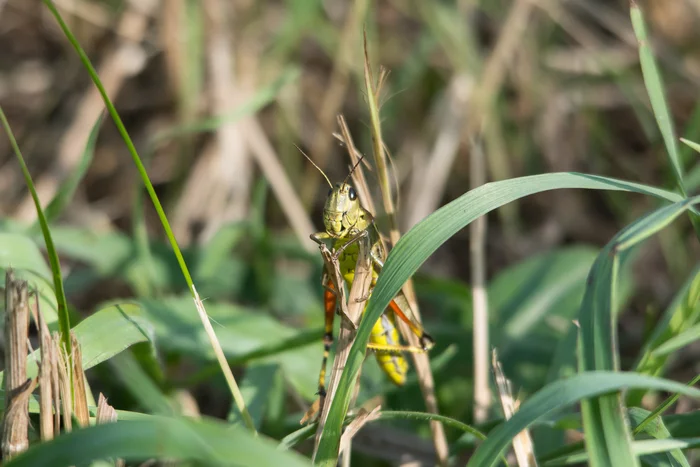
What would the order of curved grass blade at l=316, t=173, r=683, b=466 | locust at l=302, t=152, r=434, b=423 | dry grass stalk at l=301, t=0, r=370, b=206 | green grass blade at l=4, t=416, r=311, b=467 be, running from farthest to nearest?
dry grass stalk at l=301, t=0, r=370, b=206 → locust at l=302, t=152, r=434, b=423 → curved grass blade at l=316, t=173, r=683, b=466 → green grass blade at l=4, t=416, r=311, b=467

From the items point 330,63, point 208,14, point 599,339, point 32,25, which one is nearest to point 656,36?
point 330,63

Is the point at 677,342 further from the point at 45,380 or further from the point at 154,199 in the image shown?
the point at 45,380

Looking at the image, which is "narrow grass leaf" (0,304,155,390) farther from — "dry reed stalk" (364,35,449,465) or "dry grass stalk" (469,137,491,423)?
"dry grass stalk" (469,137,491,423)

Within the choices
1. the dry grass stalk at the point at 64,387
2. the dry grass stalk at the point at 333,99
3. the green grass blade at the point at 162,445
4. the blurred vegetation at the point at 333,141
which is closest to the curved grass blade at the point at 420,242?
the green grass blade at the point at 162,445

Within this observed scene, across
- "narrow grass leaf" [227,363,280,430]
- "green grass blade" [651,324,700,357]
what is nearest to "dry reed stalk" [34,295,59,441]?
"narrow grass leaf" [227,363,280,430]

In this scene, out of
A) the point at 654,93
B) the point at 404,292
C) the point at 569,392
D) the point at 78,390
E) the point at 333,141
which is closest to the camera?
the point at 569,392

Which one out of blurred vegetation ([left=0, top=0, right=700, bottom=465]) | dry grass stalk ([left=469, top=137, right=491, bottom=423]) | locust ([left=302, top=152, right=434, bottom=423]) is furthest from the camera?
blurred vegetation ([left=0, top=0, right=700, bottom=465])

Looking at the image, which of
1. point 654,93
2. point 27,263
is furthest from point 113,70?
point 654,93


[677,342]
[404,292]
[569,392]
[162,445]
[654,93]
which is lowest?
[162,445]
